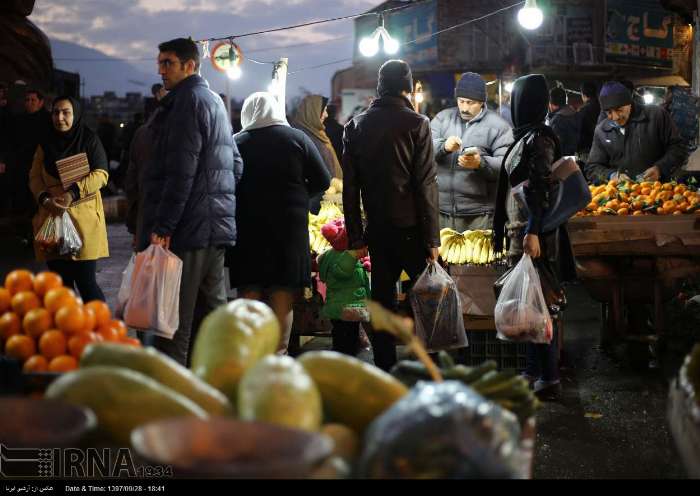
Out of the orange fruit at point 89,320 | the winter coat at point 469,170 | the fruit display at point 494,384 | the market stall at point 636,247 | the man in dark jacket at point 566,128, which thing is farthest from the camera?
the man in dark jacket at point 566,128

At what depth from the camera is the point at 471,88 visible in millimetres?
8211

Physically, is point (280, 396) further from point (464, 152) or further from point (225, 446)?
point (464, 152)

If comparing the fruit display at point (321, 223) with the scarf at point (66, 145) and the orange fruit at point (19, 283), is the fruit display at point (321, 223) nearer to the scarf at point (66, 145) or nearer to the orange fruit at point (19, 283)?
the scarf at point (66, 145)

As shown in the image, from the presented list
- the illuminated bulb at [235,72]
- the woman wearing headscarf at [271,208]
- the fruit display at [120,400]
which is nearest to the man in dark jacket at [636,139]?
the woman wearing headscarf at [271,208]

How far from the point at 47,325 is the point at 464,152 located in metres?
5.41

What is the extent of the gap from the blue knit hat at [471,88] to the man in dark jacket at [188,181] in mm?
2866

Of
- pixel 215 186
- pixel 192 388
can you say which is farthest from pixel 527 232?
pixel 192 388

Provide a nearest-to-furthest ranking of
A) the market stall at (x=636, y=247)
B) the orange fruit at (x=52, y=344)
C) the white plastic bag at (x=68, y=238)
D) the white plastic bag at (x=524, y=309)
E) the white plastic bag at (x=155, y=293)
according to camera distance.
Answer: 1. the orange fruit at (x=52, y=344)
2. the white plastic bag at (x=155, y=293)
3. the white plastic bag at (x=524, y=309)
4. the market stall at (x=636, y=247)
5. the white plastic bag at (x=68, y=238)

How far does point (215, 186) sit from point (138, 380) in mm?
3865

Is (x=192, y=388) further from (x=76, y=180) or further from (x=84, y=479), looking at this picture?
(x=76, y=180)

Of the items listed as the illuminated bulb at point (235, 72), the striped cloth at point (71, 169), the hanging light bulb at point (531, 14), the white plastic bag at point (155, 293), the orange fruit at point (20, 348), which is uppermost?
the hanging light bulb at point (531, 14)

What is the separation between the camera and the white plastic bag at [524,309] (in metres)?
6.25

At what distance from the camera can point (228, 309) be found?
8.12ft

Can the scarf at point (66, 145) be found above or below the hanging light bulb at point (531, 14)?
below
